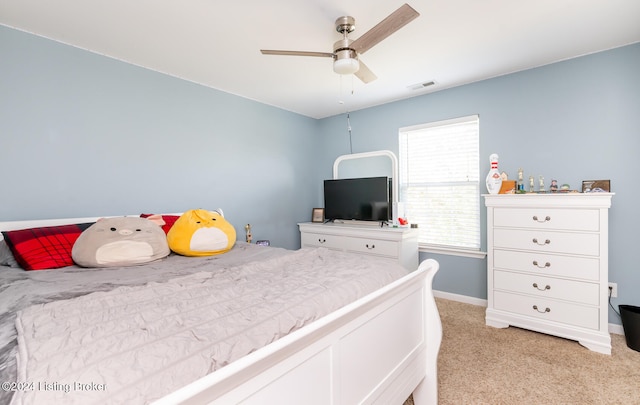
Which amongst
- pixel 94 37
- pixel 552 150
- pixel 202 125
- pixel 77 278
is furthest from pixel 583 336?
pixel 94 37

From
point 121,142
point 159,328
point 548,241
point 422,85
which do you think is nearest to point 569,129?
point 548,241

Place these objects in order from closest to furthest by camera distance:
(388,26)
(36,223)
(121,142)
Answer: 1. (388,26)
2. (36,223)
3. (121,142)

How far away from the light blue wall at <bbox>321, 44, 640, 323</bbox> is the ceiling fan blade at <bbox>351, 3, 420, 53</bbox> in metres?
1.85

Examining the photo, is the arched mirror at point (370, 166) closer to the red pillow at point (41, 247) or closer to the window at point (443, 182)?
the window at point (443, 182)

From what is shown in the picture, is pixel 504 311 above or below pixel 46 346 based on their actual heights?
below

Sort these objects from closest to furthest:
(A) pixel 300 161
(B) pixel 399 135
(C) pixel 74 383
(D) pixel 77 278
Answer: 1. (C) pixel 74 383
2. (D) pixel 77 278
3. (B) pixel 399 135
4. (A) pixel 300 161

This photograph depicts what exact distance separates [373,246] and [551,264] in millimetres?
1536

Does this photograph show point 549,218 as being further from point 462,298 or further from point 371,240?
point 371,240

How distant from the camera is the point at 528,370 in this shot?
1.93 meters

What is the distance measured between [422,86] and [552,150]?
138cm

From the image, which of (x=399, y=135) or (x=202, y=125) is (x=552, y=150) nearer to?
(x=399, y=135)

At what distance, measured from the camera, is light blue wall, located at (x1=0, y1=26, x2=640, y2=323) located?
6.82 ft

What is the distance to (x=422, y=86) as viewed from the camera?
3.14 meters

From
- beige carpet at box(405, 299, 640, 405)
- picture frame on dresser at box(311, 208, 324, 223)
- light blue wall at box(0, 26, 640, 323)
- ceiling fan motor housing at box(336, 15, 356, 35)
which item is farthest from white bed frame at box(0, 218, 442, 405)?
picture frame on dresser at box(311, 208, 324, 223)
